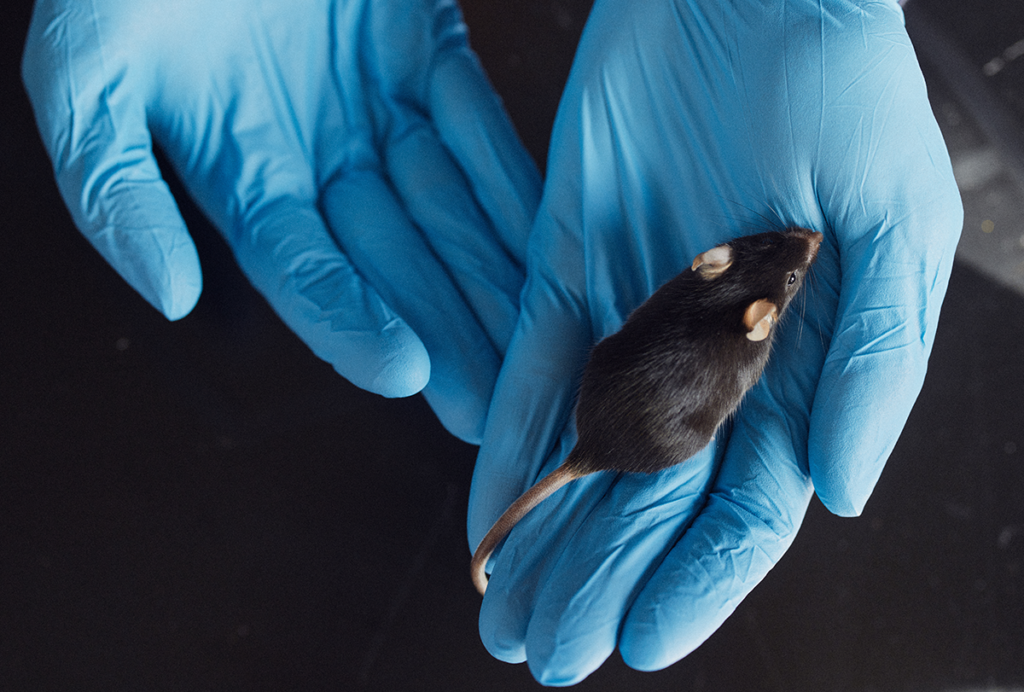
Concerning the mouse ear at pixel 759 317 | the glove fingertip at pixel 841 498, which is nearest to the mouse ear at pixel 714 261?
the mouse ear at pixel 759 317

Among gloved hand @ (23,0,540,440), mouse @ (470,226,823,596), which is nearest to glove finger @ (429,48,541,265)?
gloved hand @ (23,0,540,440)

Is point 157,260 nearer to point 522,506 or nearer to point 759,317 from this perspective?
point 522,506

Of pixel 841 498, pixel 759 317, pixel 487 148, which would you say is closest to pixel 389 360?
pixel 487 148

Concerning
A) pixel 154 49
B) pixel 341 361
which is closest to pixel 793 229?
pixel 341 361

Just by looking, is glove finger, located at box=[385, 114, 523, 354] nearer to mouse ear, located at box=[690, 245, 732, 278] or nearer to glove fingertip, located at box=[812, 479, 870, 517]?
mouse ear, located at box=[690, 245, 732, 278]

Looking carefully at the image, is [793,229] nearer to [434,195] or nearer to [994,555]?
[434,195]

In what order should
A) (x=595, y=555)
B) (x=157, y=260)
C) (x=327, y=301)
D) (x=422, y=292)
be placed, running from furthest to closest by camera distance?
1. (x=422, y=292)
2. (x=327, y=301)
3. (x=157, y=260)
4. (x=595, y=555)
